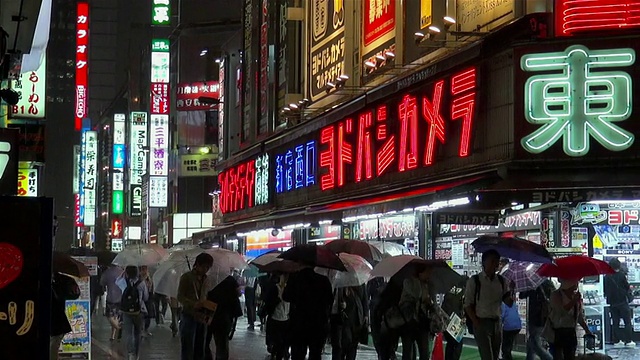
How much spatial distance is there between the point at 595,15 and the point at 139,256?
36.5 ft

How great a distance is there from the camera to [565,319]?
14.8 meters

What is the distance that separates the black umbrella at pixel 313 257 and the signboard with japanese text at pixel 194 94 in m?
40.0

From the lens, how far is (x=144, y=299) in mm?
20375

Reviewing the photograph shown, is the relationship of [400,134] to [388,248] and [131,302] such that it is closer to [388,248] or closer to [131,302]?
[388,248]

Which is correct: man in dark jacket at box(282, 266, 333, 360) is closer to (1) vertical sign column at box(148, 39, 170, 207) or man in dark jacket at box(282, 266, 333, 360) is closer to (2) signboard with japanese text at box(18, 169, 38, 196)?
(2) signboard with japanese text at box(18, 169, 38, 196)

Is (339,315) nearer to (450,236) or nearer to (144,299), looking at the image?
(144,299)

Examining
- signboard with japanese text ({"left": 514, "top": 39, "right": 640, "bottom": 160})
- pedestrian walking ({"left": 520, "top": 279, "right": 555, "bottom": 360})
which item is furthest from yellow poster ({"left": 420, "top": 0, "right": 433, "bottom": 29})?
pedestrian walking ({"left": 520, "top": 279, "right": 555, "bottom": 360})

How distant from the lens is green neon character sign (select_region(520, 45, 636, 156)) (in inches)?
617

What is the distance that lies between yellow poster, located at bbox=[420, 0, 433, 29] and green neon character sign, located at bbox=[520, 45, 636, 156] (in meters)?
4.00

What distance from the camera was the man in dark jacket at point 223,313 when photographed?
49.5ft

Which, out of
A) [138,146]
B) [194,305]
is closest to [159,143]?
[138,146]

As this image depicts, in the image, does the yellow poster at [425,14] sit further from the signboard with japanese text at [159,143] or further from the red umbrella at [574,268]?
the signboard with japanese text at [159,143]

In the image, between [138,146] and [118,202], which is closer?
[138,146]

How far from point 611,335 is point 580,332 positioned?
490cm
